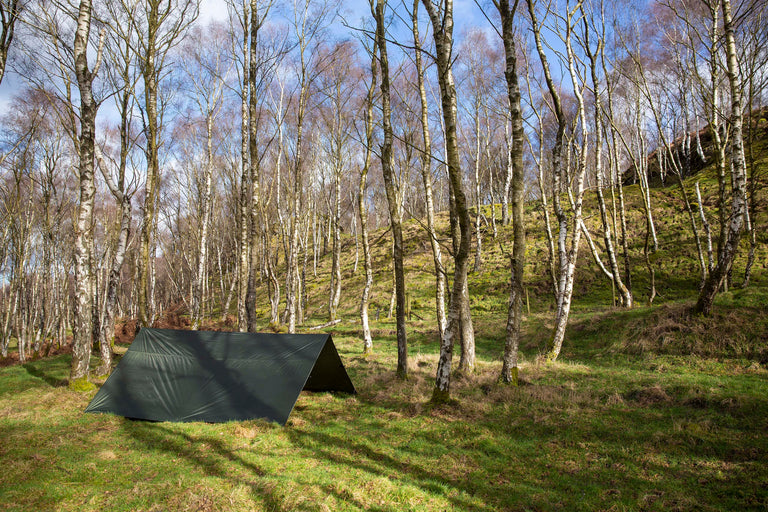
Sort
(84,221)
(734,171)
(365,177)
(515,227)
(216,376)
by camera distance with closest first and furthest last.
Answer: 1. (216,376)
2. (515,227)
3. (84,221)
4. (734,171)
5. (365,177)

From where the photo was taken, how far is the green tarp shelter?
6.93 m

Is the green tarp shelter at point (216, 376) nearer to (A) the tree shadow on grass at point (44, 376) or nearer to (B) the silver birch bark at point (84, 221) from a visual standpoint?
(B) the silver birch bark at point (84, 221)

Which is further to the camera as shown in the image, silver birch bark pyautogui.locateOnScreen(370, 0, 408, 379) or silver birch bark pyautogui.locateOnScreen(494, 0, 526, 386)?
silver birch bark pyautogui.locateOnScreen(370, 0, 408, 379)

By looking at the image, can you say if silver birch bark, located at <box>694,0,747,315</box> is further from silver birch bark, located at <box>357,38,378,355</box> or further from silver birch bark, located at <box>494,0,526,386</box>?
silver birch bark, located at <box>357,38,378,355</box>

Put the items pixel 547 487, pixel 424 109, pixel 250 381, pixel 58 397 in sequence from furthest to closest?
pixel 424 109 → pixel 58 397 → pixel 250 381 → pixel 547 487

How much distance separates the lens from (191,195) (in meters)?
23.8

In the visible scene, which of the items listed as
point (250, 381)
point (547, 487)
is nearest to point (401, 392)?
point (250, 381)

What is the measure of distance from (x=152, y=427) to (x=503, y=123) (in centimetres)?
2385

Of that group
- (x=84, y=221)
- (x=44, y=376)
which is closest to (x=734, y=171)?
(x=84, y=221)

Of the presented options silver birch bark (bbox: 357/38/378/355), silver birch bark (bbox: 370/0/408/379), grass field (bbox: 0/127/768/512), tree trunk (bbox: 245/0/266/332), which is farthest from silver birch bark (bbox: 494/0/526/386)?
tree trunk (bbox: 245/0/266/332)

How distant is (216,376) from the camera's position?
24.6 ft

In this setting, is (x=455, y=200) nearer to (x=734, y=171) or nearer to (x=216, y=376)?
(x=216, y=376)

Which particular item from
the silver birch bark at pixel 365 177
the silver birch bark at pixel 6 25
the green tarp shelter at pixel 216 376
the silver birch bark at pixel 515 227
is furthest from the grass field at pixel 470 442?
the silver birch bark at pixel 6 25

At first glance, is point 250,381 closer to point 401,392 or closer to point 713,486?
point 401,392
